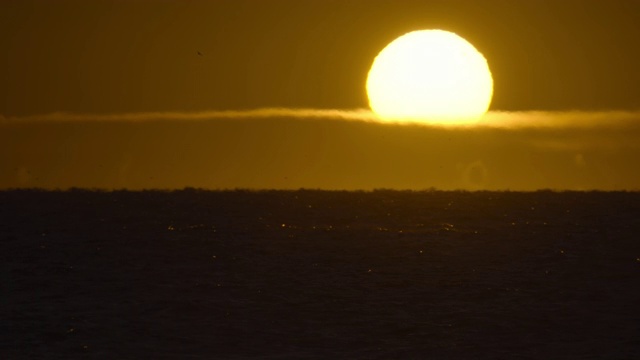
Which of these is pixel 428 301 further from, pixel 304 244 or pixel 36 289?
pixel 304 244

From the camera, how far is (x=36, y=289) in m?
85.4

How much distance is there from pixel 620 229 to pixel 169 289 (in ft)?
145

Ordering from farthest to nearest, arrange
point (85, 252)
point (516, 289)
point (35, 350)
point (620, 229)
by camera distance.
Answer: point (620, 229), point (85, 252), point (516, 289), point (35, 350)

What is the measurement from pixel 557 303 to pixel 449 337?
1416 centimetres

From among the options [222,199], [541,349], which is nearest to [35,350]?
[541,349]

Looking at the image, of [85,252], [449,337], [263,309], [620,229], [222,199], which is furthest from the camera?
[222,199]

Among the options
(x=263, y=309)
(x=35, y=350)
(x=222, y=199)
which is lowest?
(x=35, y=350)

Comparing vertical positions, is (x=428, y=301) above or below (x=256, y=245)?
below

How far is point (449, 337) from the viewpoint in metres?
68.2

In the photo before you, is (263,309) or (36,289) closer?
(263,309)

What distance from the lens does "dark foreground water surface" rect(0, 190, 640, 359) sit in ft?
220

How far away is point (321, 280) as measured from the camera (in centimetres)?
8994

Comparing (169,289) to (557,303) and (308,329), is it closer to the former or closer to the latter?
(308,329)

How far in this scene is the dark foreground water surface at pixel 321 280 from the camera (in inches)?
2635
